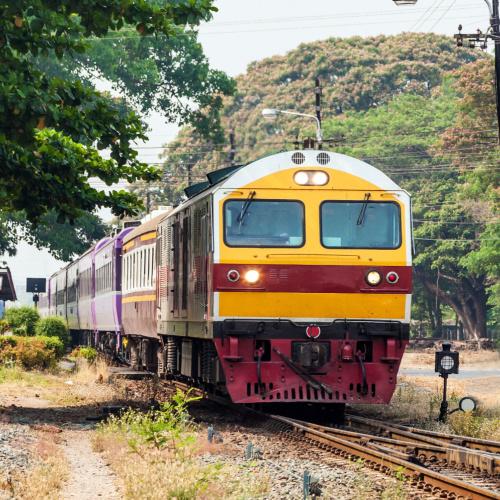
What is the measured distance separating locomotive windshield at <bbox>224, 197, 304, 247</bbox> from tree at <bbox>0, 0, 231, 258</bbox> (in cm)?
186

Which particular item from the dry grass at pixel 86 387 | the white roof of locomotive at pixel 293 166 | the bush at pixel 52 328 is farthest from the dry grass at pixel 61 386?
the bush at pixel 52 328

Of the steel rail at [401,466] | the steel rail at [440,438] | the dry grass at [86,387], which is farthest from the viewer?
the dry grass at [86,387]

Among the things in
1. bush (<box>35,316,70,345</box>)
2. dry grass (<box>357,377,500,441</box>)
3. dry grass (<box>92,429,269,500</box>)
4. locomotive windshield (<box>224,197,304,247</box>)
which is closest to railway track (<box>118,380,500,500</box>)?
dry grass (<box>357,377,500,441</box>)

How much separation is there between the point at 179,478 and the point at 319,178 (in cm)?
740

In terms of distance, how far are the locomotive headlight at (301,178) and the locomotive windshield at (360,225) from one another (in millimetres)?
407

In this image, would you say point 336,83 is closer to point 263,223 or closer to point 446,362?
point 446,362

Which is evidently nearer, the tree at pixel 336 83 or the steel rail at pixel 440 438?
the steel rail at pixel 440 438

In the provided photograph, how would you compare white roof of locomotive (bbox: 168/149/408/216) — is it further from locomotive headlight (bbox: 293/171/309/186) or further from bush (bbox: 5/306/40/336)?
bush (bbox: 5/306/40/336)

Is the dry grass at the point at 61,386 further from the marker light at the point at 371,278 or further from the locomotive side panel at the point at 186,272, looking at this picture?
the marker light at the point at 371,278

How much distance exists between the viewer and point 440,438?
14.8 m

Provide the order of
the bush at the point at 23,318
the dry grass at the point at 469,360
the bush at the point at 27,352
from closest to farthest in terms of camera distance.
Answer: the bush at the point at 27,352
the bush at the point at 23,318
the dry grass at the point at 469,360

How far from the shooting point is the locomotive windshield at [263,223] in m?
16.4

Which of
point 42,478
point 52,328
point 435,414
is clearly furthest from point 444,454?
point 52,328

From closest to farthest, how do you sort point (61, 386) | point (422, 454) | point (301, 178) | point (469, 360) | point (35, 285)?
point (422, 454) < point (301, 178) < point (61, 386) < point (469, 360) < point (35, 285)
